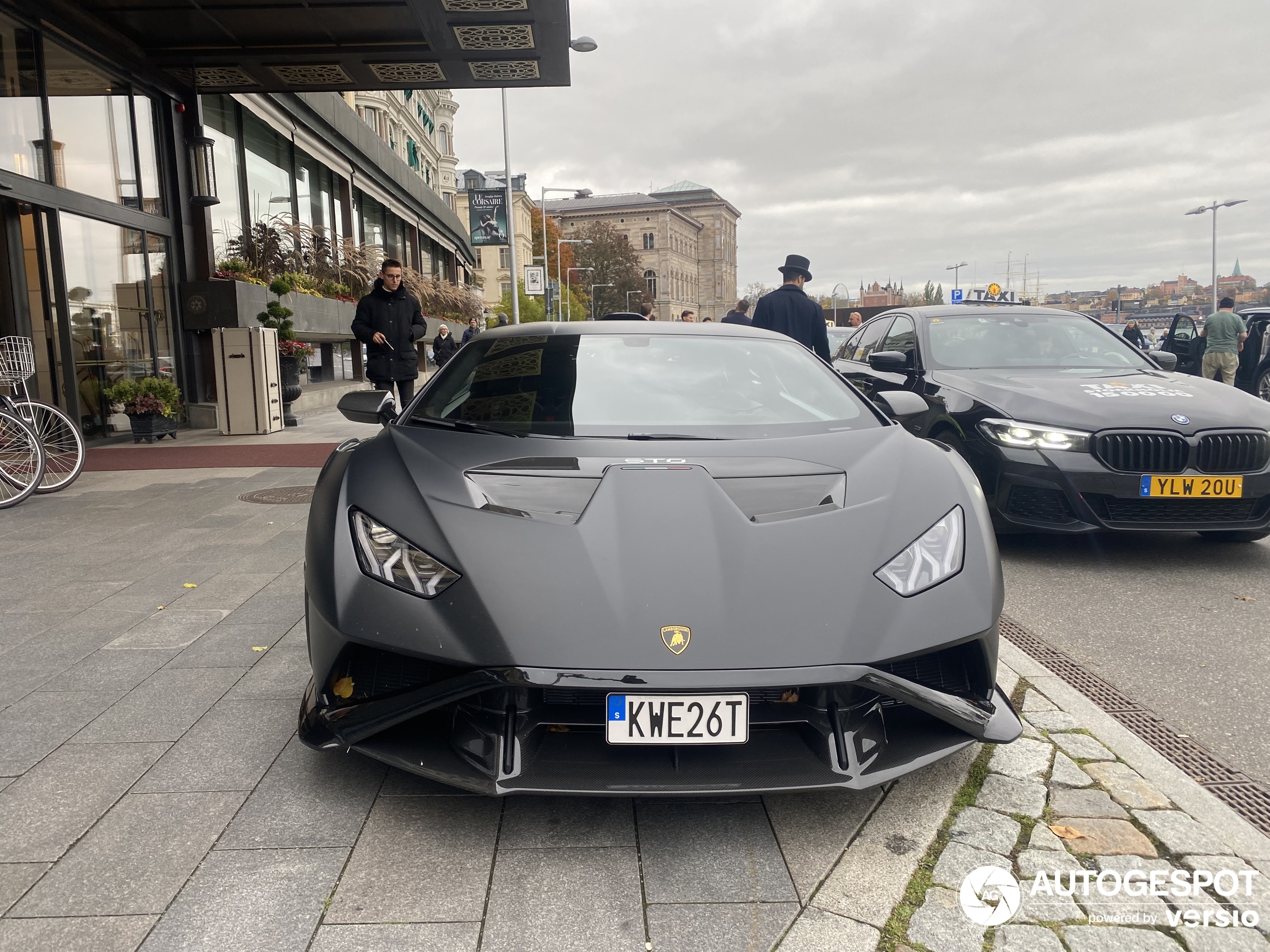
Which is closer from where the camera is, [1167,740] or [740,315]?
[1167,740]

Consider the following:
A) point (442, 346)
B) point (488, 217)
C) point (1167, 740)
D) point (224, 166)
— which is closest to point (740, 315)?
point (224, 166)

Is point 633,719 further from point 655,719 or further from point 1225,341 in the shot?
point 1225,341

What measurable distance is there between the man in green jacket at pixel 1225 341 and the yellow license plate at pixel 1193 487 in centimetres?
1141

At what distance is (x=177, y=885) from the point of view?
207 cm

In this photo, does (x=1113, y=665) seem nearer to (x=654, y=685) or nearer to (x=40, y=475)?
(x=654, y=685)

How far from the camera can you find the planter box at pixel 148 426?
1084cm

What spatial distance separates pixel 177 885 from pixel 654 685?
45.3 inches

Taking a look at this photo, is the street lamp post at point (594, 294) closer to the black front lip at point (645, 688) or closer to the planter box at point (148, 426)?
the planter box at point (148, 426)

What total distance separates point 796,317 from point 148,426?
7674 millimetres

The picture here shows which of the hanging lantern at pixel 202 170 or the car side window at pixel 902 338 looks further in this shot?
the hanging lantern at pixel 202 170

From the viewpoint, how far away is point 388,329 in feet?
27.4


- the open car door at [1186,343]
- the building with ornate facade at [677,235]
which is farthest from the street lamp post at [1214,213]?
the building with ornate facade at [677,235]

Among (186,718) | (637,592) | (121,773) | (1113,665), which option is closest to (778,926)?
(637,592)

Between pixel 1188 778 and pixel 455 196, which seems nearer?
pixel 1188 778
